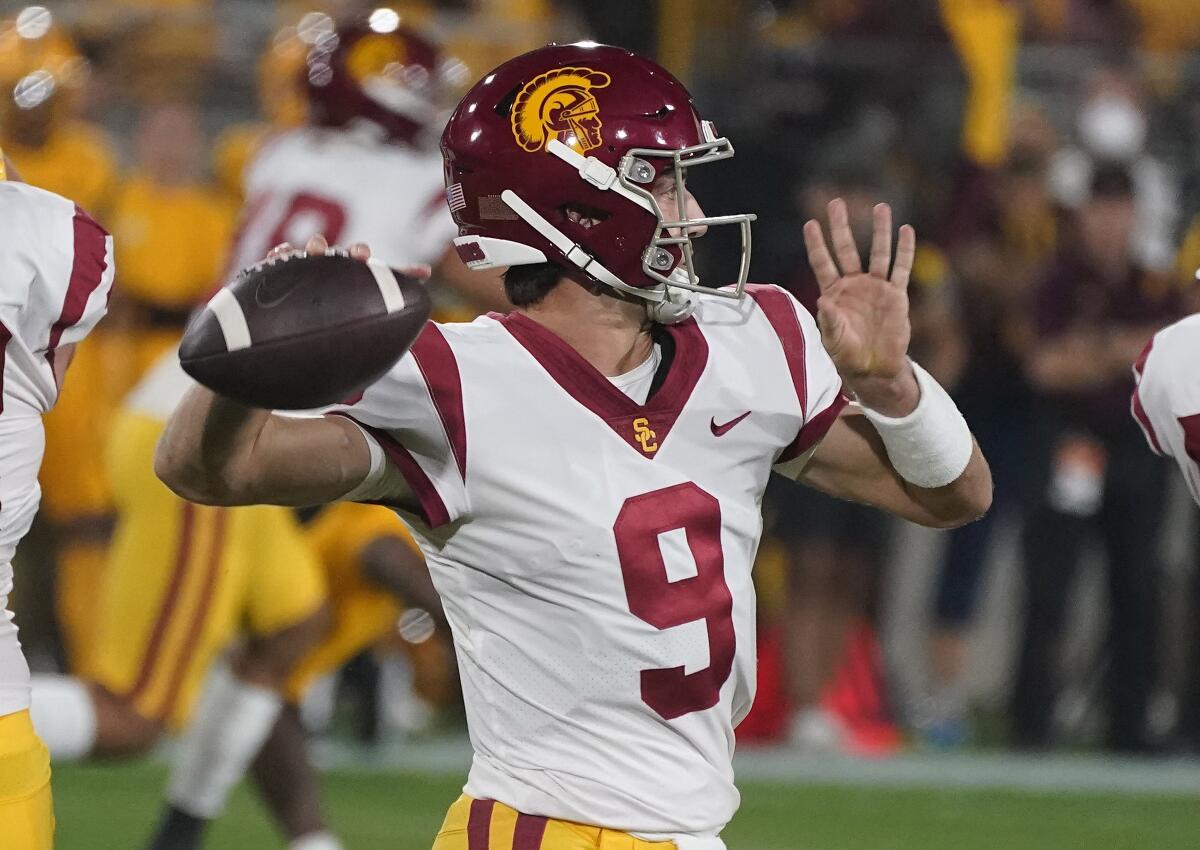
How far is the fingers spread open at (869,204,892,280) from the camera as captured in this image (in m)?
2.47

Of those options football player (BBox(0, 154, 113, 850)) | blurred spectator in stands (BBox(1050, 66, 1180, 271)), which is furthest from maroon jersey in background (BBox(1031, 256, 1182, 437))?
football player (BBox(0, 154, 113, 850))

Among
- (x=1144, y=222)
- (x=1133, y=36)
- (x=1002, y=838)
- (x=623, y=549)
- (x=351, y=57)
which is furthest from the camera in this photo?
(x=1133, y=36)

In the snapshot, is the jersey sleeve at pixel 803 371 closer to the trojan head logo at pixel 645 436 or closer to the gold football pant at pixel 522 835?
the trojan head logo at pixel 645 436

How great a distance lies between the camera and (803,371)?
264 cm

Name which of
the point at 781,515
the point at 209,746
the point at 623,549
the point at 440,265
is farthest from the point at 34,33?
the point at 623,549

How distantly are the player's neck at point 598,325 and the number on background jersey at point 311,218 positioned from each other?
2188 millimetres

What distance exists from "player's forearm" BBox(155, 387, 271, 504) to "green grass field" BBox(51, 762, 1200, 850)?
2.85m

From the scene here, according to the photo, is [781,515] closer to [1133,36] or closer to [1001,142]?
[1001,142]

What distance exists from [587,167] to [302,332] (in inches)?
20.2

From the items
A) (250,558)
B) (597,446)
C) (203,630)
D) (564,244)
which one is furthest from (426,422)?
(250,558)

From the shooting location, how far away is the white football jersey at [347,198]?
15.3ft

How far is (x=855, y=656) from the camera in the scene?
701 cm

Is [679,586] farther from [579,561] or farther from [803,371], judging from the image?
[803,371]

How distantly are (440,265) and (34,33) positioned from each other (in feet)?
5.30
